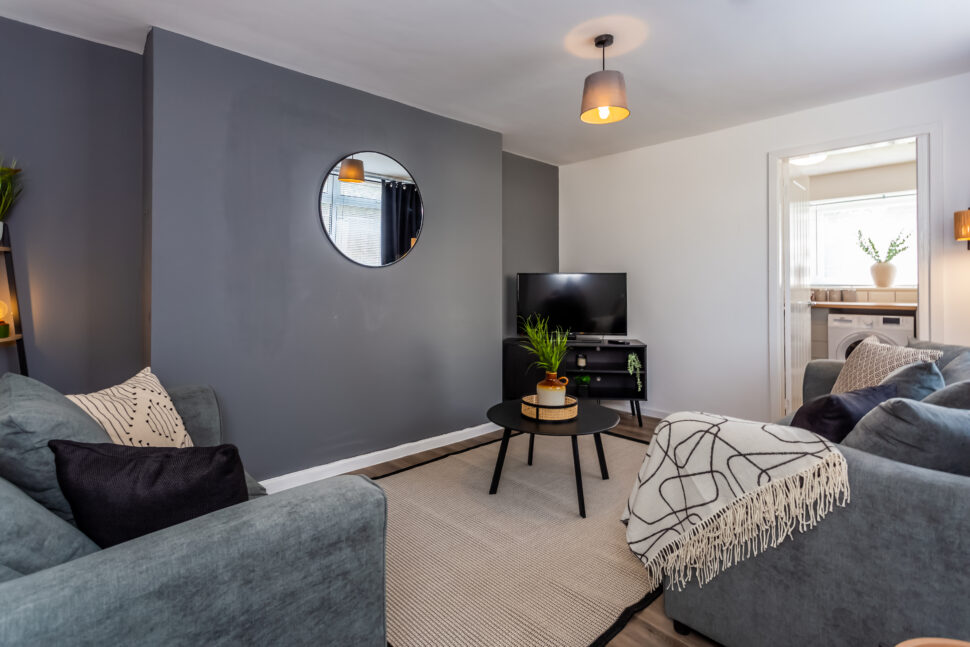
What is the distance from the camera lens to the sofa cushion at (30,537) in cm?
89

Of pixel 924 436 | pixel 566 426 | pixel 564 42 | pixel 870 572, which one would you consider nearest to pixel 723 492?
pixel 870 572

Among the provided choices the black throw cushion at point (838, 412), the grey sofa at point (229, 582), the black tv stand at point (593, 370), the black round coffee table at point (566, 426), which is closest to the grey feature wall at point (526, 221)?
the black tv stand at point (593, 370)

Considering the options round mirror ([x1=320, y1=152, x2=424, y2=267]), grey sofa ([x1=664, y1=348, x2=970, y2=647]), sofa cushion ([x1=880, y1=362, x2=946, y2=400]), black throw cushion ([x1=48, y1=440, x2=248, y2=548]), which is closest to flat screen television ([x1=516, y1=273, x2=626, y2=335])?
round mirror ([x1=320, y1=152, x2=424, y2=267])

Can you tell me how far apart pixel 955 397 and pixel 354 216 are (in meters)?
2.92

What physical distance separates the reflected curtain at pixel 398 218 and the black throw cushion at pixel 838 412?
8.16 ft

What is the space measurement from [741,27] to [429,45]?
5.02 ft

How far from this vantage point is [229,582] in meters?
0.98

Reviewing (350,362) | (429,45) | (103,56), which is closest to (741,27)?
(429,45)

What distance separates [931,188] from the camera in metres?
3.14

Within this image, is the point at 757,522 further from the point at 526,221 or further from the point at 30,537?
the point at 526,221

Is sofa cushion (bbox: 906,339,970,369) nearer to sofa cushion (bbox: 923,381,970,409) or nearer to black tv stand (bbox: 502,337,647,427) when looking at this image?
sofa cushion (bbox: 923,381,970,409)

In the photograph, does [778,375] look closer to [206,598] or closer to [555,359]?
[555,359]

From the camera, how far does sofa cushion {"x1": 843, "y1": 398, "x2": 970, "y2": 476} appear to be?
50.3 inches

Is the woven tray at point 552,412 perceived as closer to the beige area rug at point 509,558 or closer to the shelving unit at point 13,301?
the beige area rug at point 509,558
